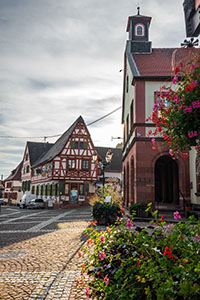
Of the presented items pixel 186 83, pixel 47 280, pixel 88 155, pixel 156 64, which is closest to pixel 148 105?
pixel 156 64

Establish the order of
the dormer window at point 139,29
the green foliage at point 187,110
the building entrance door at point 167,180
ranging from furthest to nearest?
the dormer window at point 139,29, the building entrance door at point 167,180, the green foliage at point 187,110

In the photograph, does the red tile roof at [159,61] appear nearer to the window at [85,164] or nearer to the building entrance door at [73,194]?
the window at [85,164]

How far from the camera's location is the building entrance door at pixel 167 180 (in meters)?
17.6

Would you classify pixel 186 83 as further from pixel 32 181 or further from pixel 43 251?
pixel 32 181

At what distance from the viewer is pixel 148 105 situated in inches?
578

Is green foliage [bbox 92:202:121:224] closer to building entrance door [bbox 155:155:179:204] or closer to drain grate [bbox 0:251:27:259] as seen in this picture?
drain grate [bbox 0:251:27:259]

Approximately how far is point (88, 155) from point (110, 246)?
2854cm

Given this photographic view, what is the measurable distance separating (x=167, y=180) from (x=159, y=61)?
28.4 feet

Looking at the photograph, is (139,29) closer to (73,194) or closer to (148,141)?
(148,141)

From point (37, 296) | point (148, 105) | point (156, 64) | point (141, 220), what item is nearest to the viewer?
point (37, 296)

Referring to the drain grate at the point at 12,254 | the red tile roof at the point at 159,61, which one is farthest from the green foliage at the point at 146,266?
the red tile roof at the point at 159,61

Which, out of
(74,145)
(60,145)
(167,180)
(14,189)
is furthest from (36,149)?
(167,180)

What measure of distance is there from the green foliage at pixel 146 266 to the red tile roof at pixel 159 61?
13.0 meters

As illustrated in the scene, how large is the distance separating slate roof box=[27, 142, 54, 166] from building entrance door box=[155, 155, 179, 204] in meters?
27.3
